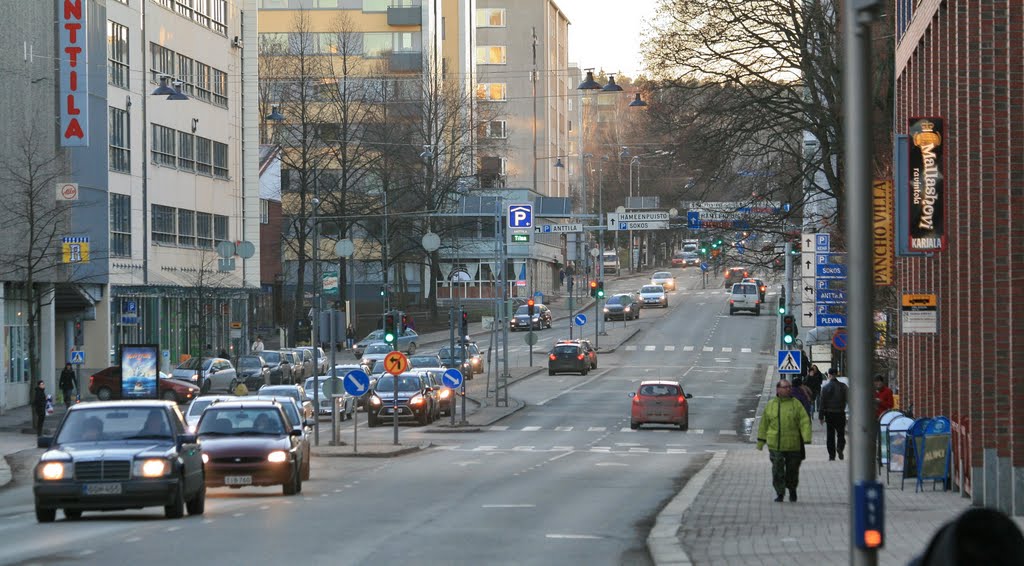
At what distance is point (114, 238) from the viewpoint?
64688mm

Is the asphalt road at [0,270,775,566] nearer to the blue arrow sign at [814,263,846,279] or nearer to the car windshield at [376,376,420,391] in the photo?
the car windshield at [376,376,420,391]

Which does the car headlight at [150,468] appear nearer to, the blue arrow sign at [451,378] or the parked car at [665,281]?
the blue arrow sign at [451,378]

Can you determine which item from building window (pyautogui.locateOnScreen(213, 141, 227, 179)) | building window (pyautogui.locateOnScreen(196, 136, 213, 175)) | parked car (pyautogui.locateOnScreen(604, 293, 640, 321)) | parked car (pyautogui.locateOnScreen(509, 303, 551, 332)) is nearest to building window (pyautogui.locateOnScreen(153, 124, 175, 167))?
building window (pyautogui.locateOnScreen(196, 136, 213, 175))

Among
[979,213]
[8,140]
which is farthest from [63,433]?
[8,140]

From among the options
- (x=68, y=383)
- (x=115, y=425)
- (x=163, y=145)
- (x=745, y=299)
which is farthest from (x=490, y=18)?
(x=115, y=425)

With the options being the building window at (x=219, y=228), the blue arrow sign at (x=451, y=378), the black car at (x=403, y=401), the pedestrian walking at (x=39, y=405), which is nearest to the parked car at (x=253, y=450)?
the pedestrian walking at (x=39, y=405)

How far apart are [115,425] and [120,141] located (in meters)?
46.6

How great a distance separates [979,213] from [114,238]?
48774mm

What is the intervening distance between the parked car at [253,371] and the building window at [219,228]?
12.7m

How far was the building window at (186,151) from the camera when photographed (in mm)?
72625

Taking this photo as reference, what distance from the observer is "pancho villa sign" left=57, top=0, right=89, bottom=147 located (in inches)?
2173

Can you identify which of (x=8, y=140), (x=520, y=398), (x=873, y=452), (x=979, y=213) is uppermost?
(x=8, y=140)

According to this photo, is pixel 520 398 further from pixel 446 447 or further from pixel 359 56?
pixel 359 56

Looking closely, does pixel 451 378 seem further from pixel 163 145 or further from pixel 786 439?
pixel 163 145
